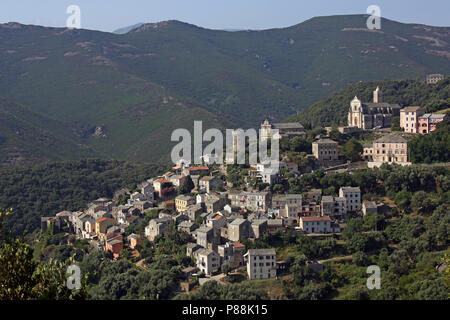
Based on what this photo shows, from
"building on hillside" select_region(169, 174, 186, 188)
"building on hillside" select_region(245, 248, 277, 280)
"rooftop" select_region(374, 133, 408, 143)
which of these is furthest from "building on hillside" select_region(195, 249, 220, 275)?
"rooftop" select_region(374, 133, 408, 143)

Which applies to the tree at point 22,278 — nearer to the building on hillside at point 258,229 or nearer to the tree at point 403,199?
the building on hillside at point 258,229

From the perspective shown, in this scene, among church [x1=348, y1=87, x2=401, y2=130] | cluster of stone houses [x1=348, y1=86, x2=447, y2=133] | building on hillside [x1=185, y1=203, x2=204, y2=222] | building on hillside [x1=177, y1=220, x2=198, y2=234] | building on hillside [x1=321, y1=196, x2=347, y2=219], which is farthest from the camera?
church [x1=348, y1=87, x2=401, y2=130]

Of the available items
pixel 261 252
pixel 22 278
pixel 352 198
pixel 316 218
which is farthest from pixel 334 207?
pixel 22 278

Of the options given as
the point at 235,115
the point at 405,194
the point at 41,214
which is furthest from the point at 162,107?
the point at 405,194

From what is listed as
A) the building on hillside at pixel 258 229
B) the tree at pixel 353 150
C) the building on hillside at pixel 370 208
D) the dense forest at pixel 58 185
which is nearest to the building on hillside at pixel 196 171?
the tree at pixel 353 150

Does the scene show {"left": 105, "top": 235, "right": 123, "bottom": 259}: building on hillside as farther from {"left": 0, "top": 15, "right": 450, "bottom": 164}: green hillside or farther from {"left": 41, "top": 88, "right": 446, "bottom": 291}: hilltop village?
{"left": 0, "top": 15, "right": 450, "bottom": 164}: green hillside

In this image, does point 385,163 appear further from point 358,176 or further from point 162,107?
point 162,107

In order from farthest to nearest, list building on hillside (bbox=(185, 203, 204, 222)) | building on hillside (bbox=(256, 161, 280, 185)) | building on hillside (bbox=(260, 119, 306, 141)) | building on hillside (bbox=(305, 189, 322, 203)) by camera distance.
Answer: building on hillside (bbox=(260, 119, 306, 141)) < building on hillside (bbox=(256, 161, 280, 185)) < building on hillside (bbox=(185, 203, 204, 222)) < building on hillside (bbox=(305, 189, 322, 203))
